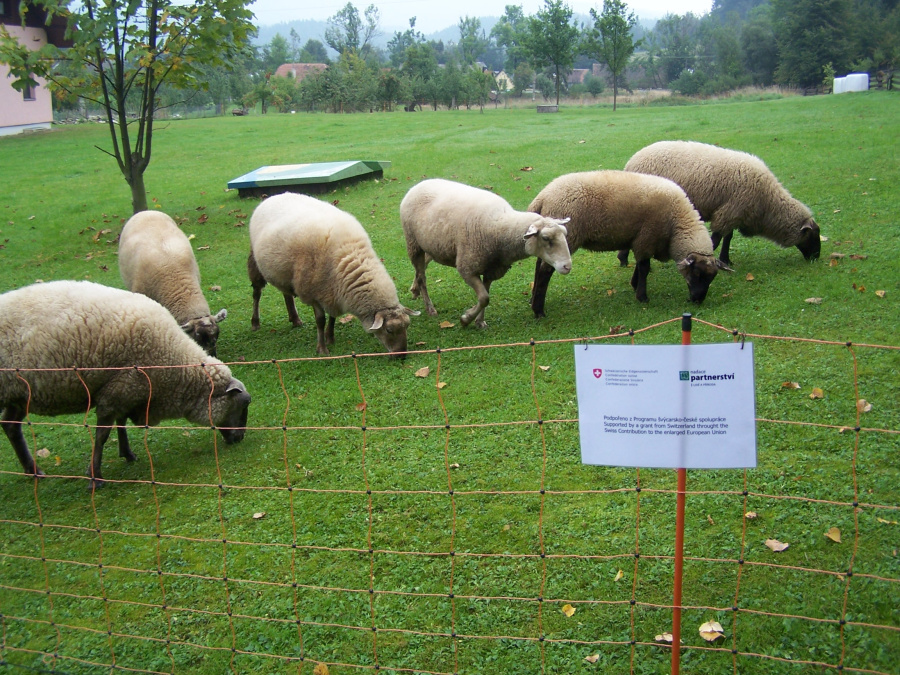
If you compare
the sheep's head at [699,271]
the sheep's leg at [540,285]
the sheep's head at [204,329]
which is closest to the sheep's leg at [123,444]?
the sheep's head at [204,329]

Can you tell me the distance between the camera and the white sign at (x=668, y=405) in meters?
2.88

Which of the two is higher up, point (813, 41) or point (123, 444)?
point (813, 41)

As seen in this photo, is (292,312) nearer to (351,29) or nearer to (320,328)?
(320,328)

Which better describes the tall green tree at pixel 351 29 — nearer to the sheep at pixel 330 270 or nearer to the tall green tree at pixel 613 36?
the tall green tree at pixel 613 36

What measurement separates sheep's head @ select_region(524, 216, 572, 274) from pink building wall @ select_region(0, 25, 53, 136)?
32.6m

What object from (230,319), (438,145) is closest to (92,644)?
(230,319)

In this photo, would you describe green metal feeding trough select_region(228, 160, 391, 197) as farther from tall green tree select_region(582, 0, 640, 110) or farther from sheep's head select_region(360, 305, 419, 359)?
tall green tree select_region(582, 0, 640, 110)

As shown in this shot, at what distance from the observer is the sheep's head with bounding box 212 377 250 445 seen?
21.4ft

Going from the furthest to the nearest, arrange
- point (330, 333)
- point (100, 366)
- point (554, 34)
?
point (554, 34), point (330, 333), point (100, 366)

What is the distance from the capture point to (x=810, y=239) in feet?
32.4

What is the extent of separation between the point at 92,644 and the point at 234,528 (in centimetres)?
123

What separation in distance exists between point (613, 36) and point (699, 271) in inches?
1427

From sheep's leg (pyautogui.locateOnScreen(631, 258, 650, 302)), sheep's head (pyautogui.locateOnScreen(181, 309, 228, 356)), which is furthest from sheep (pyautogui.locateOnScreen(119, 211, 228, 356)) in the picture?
sheep's leg (pyautogui.locateOnScreen(631, 258, 650, 302))

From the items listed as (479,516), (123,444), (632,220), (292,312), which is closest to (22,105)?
(292,312)
